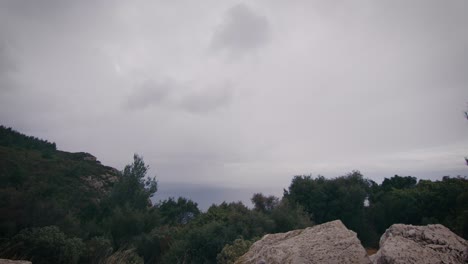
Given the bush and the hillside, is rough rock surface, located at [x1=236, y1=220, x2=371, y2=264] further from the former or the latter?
the hillside

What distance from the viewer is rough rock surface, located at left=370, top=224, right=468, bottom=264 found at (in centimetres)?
388

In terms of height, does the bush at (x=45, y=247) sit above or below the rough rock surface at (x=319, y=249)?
below

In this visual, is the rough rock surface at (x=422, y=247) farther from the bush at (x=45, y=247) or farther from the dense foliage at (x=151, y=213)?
the bush at (x=45, y=247)

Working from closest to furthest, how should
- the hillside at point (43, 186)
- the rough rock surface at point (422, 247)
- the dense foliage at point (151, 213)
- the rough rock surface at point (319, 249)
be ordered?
1. the rough rock surface at point (422, 247)
2. the rough rock surface at point (319, 249)
3. the dense foliage at point (151, 213)
4. the hillside at point (43, 186)

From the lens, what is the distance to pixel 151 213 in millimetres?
30312

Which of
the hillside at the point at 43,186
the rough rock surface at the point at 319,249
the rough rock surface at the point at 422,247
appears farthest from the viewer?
the hillside at the point at 43,186

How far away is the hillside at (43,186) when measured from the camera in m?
16.5

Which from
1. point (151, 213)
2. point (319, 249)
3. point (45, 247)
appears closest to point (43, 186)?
point (151, 213)

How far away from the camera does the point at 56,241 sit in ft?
40.3

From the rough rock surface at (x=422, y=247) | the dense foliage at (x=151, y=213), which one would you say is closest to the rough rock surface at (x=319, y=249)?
the rough rock surface at (x=422, y=247)

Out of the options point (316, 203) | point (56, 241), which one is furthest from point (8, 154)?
point (316, 203)

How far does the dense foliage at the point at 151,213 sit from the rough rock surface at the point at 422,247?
8.90 meters

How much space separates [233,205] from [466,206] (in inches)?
901

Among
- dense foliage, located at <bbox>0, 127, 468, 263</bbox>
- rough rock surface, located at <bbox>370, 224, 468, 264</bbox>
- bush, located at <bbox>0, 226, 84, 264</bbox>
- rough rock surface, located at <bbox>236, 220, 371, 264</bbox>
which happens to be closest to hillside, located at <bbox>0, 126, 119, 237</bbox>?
dense foliage, located at <bbox>0, 127, 468, 263</bbox>
